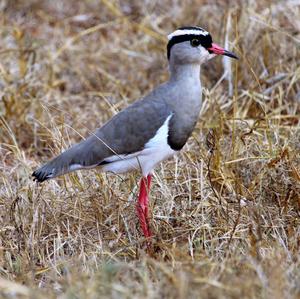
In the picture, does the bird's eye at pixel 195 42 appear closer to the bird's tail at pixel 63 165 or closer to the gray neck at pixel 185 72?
the gray neck at pixel 185 72

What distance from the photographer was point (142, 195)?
3.77 metres

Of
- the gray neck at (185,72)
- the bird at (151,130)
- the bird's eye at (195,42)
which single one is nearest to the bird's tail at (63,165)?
the bird at (151,130)

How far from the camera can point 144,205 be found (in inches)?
147

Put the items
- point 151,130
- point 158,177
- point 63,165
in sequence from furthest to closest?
1. point 158,177
2. point 63,165
3. point 151,130

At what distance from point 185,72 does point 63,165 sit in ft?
2.34

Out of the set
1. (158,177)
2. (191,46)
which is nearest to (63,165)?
(158,177)

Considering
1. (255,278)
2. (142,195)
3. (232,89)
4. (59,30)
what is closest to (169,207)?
(142,195)

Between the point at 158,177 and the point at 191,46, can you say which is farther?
the point at 158,177

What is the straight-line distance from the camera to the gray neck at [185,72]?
3.71 meters

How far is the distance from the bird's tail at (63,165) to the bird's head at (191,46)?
0.65m

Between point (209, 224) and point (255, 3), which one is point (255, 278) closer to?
point (209, 224)

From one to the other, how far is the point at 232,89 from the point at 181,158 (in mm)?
1023

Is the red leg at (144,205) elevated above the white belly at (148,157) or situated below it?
below

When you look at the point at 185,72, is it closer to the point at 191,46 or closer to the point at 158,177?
the point at 191,46
